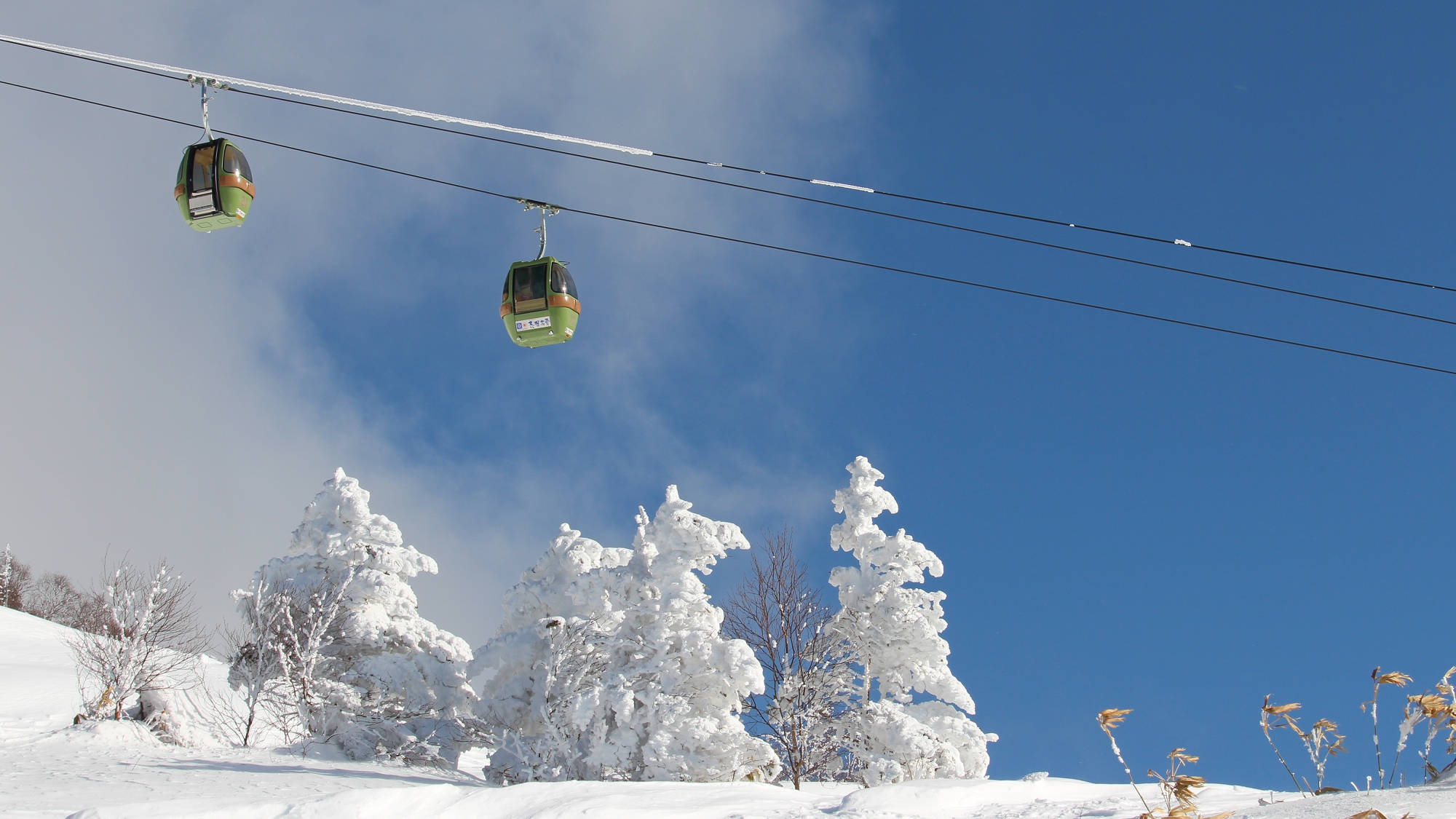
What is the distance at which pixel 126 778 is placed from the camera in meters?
15.3

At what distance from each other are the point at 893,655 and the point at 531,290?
46.1 ft

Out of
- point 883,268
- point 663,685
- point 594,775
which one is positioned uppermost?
point 883,268

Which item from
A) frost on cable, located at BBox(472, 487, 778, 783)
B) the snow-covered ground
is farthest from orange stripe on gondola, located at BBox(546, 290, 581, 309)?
frost on cable, located at BBox(472, 487, 778, 783)

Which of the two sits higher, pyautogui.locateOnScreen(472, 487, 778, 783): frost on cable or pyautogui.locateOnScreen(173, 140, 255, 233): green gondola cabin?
pyautogui.locateOnScreen(173, 140, 255, 233): green gondola cabin

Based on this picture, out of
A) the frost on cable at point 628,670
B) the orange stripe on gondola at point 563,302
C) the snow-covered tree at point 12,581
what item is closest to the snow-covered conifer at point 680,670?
the frost on cable at point 628,670

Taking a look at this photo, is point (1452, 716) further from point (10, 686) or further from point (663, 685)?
point (10, 686)

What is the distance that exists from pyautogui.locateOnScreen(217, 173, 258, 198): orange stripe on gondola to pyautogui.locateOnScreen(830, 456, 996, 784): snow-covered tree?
52.9 feet

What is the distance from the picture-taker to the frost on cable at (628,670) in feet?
61.0

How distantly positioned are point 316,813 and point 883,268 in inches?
341

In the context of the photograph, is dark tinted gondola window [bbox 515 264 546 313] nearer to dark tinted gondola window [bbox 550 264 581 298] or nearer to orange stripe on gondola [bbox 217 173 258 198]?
dark tinted gondola window [bbox 550 264 581 298]

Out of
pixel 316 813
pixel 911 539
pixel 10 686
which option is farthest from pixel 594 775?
pixel 10 686

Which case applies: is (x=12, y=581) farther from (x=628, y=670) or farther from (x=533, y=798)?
(x=533, y=798)

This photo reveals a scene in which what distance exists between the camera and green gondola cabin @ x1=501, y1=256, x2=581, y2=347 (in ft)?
39.7

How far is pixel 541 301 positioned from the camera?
12070mm
